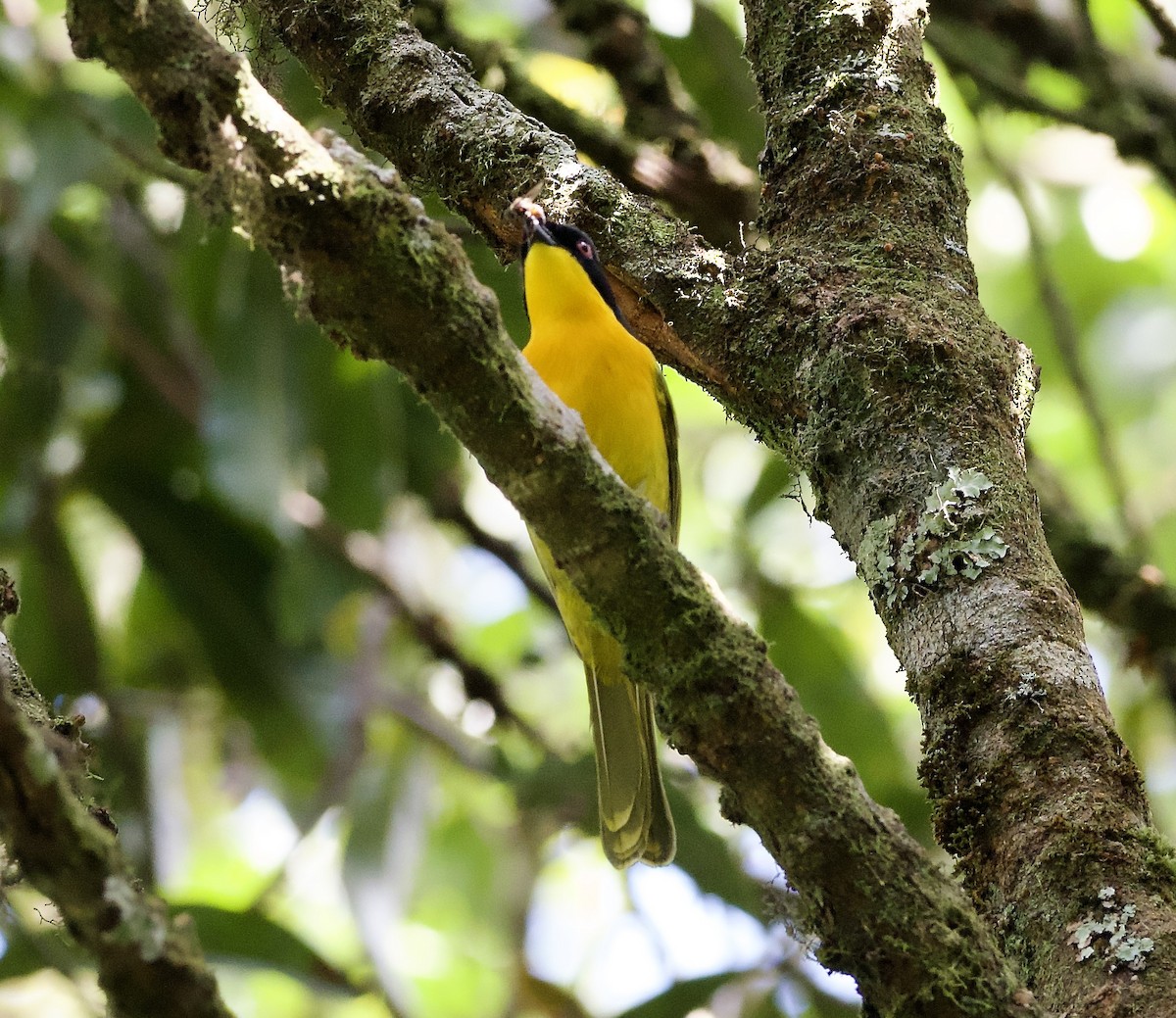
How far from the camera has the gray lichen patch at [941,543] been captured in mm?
1838

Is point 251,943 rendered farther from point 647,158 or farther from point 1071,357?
point 1071,357

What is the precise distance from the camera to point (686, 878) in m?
4.12

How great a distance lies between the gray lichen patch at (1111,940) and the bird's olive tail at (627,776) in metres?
1.66

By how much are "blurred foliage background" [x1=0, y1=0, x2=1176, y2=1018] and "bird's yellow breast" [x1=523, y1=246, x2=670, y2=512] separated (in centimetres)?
46

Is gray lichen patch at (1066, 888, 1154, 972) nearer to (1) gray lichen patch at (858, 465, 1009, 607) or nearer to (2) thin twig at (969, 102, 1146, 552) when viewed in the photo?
(1) gray lichen patch at (858, 465, 1009, 607)

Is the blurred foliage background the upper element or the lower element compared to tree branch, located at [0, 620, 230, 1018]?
upper

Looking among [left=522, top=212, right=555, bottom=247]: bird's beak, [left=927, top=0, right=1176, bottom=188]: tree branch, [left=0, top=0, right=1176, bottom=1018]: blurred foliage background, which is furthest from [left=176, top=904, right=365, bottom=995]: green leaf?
[left=927, top=0, right=1176, bottom=188]: tree branch

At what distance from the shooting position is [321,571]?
4777 mm

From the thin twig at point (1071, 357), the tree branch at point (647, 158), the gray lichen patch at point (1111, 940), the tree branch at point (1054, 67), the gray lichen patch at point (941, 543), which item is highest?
the tree branch at point (1054, 67)

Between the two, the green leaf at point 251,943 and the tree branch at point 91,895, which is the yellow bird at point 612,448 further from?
the tree branch at point 91,895

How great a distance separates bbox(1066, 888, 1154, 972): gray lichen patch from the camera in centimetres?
152

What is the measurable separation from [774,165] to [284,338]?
2.50 m

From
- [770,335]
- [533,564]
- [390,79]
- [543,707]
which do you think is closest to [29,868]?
[770,335]

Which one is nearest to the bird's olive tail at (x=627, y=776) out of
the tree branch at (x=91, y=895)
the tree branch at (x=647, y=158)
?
the tree branch at (x=647, y=158)
